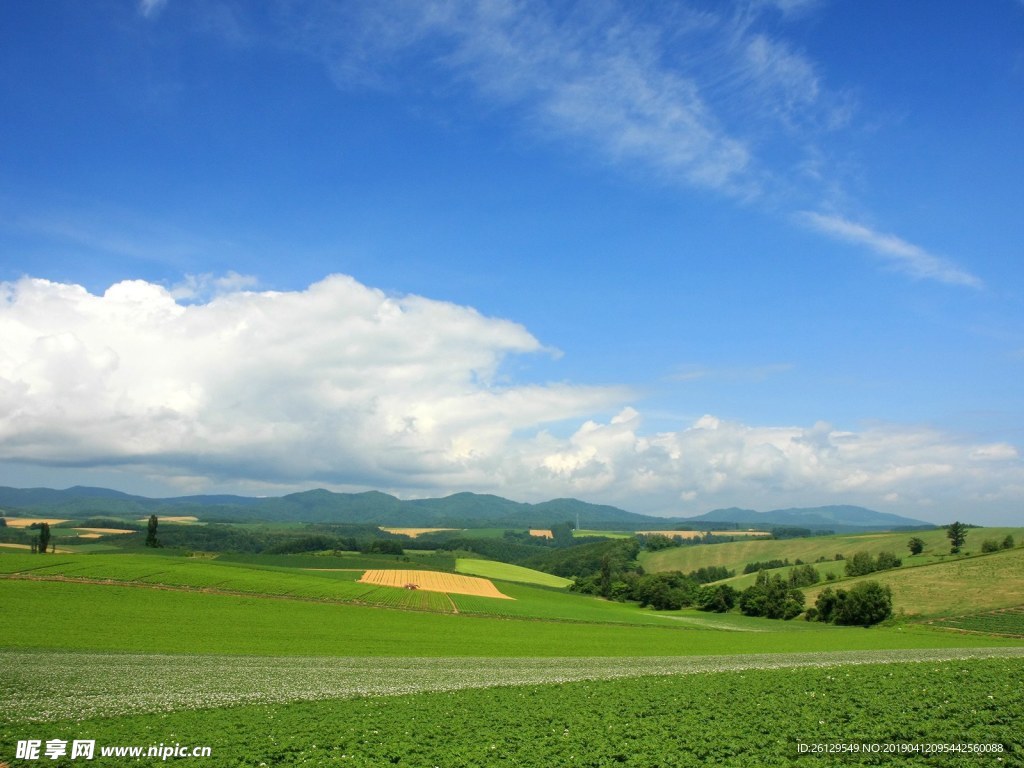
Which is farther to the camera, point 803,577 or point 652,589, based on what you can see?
point 803,577

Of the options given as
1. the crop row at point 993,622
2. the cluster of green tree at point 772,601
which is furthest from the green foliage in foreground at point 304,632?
the cluster of green tree at point 772,601

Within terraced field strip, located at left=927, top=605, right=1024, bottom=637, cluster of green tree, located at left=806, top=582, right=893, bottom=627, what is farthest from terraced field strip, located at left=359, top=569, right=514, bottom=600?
terraced field strip, located at left=927, top=605, right=1024, bottom=637

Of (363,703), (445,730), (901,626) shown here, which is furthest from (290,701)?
(901,626)

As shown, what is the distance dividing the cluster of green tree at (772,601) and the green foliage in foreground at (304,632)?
117 ft

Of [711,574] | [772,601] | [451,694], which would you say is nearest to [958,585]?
[772,601]

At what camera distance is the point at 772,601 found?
121 meters

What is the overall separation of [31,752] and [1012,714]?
30898 mm

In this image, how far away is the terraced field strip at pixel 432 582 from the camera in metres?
115

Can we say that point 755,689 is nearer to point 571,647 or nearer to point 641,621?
point 571,647

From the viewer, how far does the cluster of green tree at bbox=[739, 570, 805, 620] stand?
117m

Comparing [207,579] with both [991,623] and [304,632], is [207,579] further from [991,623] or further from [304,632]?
[991,623]

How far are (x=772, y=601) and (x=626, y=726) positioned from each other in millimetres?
113254

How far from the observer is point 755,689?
2681cm

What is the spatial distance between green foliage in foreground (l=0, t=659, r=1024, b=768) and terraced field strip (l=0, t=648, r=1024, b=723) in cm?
248
